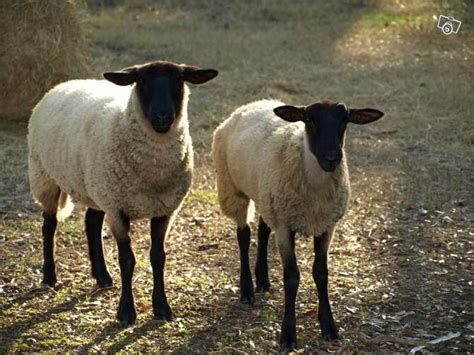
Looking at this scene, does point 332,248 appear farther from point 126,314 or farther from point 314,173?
point 126,314

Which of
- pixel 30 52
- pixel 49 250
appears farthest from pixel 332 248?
pixel 30 52

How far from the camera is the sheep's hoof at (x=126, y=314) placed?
18.4 feet

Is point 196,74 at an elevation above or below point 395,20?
above

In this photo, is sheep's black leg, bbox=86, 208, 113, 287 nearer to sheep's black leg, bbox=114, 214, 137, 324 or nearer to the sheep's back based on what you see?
the sheep's back

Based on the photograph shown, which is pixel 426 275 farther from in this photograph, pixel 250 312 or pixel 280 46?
pixel 280 46

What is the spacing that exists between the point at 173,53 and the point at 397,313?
446 inches

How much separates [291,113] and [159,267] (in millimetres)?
1471

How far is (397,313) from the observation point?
18.7 ft

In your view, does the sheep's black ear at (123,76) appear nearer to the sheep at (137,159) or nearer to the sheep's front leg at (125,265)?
the sheep at (137,159)

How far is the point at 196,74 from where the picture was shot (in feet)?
19.0

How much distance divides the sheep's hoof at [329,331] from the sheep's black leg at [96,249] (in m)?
→ 1.89

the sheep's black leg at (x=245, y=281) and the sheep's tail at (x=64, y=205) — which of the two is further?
the sheep's tail at (x=64, y=205)

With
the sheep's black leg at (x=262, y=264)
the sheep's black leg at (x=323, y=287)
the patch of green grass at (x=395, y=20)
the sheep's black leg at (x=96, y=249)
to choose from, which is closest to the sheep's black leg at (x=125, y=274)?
the sheep's black leg at (x=96, y=249)

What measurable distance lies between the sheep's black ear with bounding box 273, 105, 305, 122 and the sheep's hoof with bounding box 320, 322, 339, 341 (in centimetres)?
138
